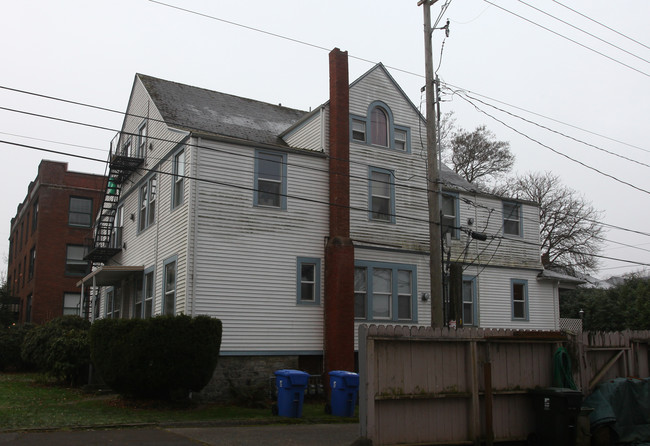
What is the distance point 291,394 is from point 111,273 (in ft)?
35.0

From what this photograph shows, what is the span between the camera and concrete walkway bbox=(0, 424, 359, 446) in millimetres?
11469

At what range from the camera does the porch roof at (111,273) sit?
2222cm

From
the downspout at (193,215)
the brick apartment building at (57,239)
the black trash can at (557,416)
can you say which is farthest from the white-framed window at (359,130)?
the brick apartment building at (57,239)

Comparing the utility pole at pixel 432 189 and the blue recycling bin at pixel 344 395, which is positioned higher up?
the utility pole at pixel 432 189

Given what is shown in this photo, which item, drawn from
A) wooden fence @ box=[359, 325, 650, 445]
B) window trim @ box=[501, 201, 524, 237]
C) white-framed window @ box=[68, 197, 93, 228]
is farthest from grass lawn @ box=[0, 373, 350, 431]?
white-framed window @ box=[68, 197, 93, 228]

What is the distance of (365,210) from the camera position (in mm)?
20406

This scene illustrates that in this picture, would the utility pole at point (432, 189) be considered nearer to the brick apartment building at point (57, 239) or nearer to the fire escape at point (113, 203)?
the fire escape at point (113, 203)

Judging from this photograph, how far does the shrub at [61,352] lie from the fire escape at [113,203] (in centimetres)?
426

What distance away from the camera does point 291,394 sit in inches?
613

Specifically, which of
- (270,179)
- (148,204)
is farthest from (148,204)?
(270,179)

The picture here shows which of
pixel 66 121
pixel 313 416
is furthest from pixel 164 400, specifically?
pixel 66 121

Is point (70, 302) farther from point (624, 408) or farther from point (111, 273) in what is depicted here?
point (624, 408)

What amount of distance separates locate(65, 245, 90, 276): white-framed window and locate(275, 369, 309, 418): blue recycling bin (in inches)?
1056

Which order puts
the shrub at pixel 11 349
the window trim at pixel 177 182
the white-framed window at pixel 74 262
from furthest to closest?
the white-framed window at pixel 74 262, the shrub at pixel 11 349, the window trim at pixel 177 182
